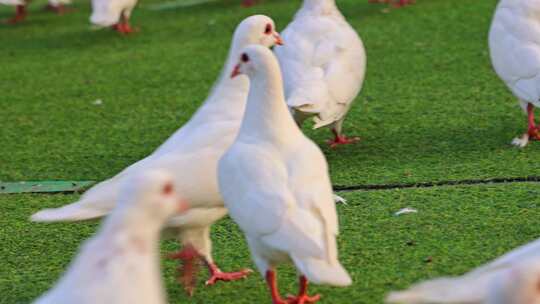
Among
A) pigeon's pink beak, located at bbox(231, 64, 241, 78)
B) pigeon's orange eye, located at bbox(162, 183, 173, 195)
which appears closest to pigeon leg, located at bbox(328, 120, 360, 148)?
pigeon's pink beak, located at bbox(231, 64, 241, 78)

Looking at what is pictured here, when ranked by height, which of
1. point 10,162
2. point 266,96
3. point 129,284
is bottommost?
point 10,162

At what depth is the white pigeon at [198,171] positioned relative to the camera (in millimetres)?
4289

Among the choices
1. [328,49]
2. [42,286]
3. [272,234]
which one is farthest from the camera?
[328,49]

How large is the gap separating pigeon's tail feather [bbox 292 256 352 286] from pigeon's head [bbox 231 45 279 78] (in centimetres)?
89

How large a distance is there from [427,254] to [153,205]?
185 centimetres

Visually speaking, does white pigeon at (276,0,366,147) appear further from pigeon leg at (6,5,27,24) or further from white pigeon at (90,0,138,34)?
pigeon leg at (6,5,27,24)

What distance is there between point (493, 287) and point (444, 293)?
0.82 feet

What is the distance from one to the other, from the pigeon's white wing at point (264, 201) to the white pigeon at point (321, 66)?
68.4 inches

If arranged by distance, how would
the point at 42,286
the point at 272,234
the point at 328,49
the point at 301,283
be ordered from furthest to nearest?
the point at 328,49, the point at 42,286, the point at 301,283, the point at 272,234

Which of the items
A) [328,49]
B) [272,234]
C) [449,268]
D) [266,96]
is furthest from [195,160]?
[328,49]

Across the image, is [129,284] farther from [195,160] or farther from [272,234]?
[195,160]

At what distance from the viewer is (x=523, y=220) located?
16.5 feet

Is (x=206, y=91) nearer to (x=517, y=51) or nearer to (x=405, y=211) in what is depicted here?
(x=517, y=51)

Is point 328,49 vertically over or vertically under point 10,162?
over
